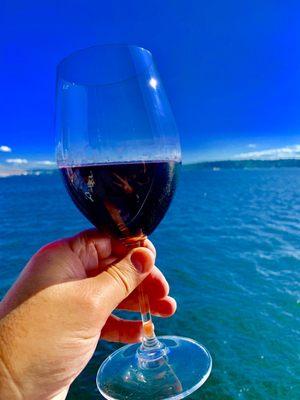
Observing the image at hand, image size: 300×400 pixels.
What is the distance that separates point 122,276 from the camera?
3.95ft

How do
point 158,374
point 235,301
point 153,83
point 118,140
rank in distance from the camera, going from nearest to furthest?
point 118,140
point 153,83
point 158,374
point 235,301

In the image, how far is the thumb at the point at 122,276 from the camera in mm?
1180

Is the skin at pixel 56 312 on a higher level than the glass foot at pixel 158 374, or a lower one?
higher

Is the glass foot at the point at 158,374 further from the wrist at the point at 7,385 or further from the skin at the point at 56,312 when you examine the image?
the wrist at the point at 7,385

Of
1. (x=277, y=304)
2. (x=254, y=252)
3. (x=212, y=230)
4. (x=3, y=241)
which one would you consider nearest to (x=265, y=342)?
(x=277, y=304)

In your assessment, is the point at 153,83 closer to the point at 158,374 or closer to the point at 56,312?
the point at 56,312

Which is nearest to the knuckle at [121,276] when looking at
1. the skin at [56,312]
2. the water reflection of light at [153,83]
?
the skin at [56,312]

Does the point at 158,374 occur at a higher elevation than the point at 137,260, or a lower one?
lower

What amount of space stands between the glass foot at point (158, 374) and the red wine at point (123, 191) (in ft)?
1.70

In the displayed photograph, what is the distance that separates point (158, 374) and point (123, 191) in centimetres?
67

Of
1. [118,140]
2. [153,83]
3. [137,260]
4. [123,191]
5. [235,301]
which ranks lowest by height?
[235,301]

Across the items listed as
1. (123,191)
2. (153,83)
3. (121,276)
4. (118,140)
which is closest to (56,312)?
(121,276)

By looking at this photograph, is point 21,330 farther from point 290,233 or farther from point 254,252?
point 290,233

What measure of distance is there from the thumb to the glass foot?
0.29 metres
